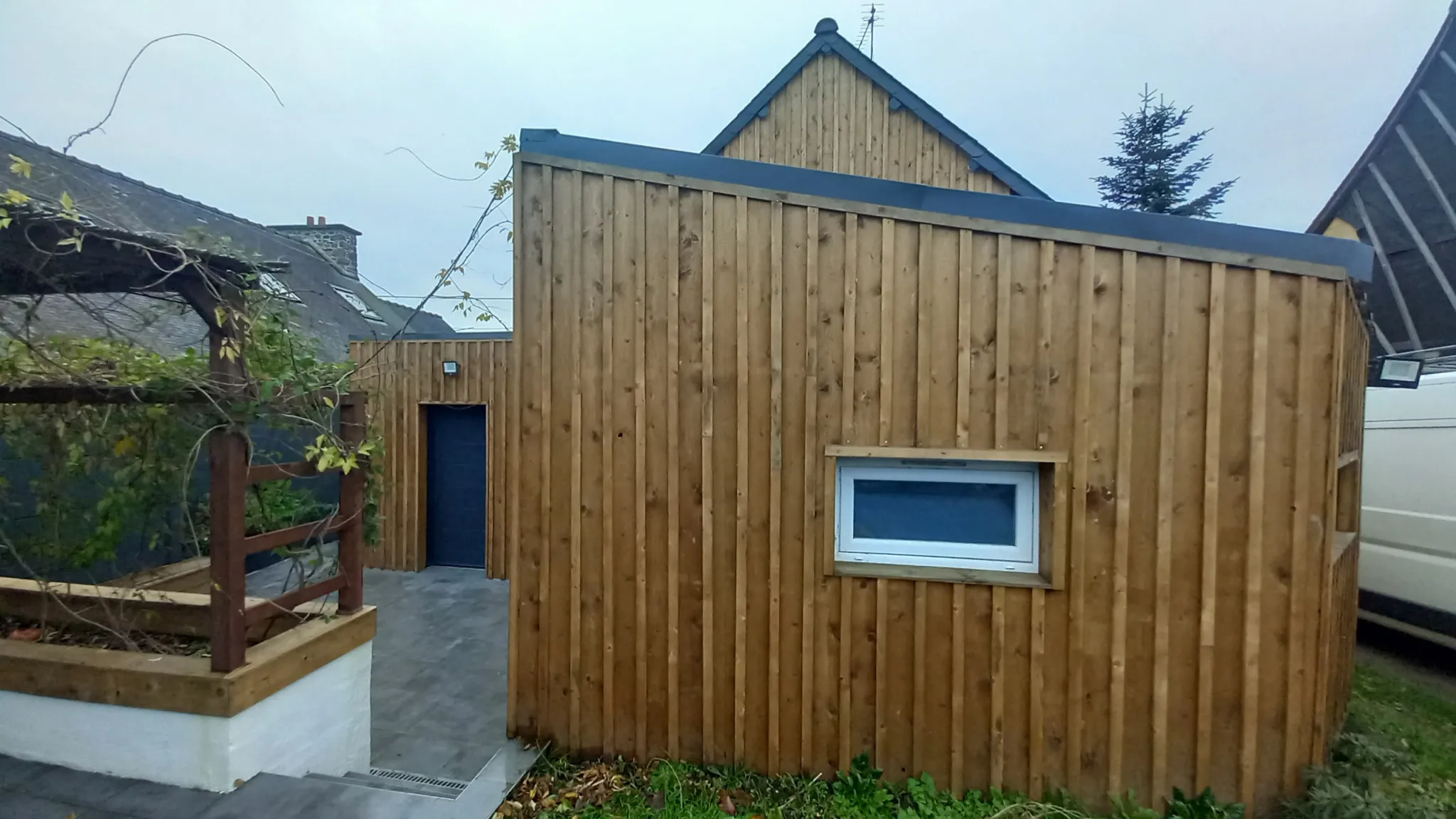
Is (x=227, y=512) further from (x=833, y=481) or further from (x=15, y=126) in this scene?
(x=833, y=481)

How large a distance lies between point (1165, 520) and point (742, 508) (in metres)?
1.96

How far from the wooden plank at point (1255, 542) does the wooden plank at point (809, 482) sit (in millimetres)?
1782

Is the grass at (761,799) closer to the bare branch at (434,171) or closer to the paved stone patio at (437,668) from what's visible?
the paved stone patio at (437,668)

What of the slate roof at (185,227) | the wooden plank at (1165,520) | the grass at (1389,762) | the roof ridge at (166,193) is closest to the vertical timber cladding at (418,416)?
the slate roof at (185,227)

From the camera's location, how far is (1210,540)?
2801 mm

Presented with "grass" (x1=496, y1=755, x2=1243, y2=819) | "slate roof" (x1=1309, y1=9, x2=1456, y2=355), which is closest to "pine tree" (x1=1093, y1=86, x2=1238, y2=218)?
"slate roof" (x1=1309, y1=9, x2=1456, y2=355)

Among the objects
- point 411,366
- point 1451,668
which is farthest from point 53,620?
point 1451,668

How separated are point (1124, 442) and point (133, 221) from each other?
10.4m

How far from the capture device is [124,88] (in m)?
2.67

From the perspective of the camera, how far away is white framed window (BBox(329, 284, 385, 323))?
9.88 meters

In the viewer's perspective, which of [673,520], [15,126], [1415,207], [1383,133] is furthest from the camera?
[1383,133]

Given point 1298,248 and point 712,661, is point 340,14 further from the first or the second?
point 1298,248

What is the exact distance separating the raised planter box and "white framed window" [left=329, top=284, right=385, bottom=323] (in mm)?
7686

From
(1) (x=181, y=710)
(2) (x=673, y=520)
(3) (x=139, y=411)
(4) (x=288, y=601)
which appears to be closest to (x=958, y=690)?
(2) (x=673, y=520)
